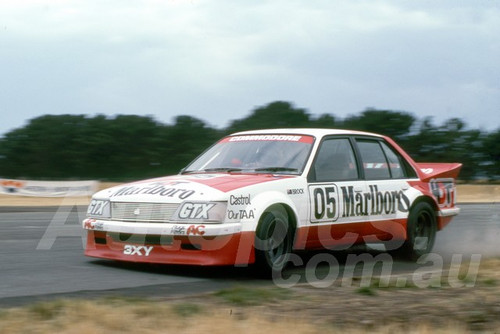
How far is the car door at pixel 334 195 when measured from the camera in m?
8.28

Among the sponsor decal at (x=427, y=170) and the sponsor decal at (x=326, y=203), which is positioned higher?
the sponsor decal at (x=427, y=170)

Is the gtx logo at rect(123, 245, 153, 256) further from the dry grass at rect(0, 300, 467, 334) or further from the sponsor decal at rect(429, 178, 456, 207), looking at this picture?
the sponsor decal at rect(429, 178, 456, 207)

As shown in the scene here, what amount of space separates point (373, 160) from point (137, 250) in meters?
3.20

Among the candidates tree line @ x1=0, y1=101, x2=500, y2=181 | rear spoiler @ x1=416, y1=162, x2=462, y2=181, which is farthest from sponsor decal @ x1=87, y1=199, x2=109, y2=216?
tree line @ x1=0, y1=101, x2=500, y2=181

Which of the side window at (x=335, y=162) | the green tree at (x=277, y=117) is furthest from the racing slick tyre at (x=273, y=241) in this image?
the green tree at (x=277, y=117)

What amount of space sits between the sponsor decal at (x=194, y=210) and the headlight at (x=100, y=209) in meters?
0.89

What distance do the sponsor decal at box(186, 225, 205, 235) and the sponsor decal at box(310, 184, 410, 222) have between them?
55.3 inches

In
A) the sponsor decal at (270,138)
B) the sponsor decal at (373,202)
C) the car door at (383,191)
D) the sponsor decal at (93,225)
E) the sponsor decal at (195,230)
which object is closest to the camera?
the sponsor decal at (195,230)

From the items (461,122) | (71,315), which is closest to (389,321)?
(71,315)

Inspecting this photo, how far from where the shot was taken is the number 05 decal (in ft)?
27.0

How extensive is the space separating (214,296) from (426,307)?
1.61m

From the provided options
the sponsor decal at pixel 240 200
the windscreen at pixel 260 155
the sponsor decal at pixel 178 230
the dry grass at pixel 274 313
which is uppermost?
the windscreen at pixel 260 155

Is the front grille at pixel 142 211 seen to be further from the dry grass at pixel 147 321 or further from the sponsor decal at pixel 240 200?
the dry grass at pixel 147 321

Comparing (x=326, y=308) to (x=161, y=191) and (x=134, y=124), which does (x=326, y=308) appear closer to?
(x=161, y=191)
